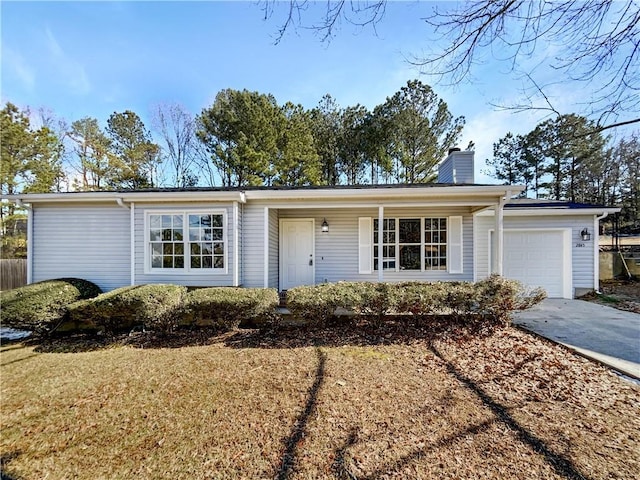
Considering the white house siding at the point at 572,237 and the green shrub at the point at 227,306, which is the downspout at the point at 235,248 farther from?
the white house siding at the point at 572,237

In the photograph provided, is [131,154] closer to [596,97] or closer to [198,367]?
[198,367]

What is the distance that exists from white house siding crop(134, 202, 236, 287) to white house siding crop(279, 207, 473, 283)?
2253 millimetres

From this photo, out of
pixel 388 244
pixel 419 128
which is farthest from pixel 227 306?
pixel 419 128

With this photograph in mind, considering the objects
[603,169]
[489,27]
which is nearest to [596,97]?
[489,27]

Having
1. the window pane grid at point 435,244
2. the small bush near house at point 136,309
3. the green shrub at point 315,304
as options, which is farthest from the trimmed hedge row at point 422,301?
the window pane grid at point 435,244

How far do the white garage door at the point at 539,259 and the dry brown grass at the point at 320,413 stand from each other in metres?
4.46

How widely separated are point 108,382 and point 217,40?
18.6 feet

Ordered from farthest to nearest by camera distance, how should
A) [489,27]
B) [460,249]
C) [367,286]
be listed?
[460,249]
[367,286]
[489,27]

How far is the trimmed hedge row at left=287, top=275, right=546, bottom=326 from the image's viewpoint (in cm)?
546

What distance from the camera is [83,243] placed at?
7152 millimetres

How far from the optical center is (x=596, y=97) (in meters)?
3.32

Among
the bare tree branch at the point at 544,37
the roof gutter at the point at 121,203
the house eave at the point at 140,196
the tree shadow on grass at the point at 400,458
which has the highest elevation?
the bare tree branch at the point at 544,37

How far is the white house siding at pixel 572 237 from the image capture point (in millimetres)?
8422

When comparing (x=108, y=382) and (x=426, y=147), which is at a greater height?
(x=426, y=147)
